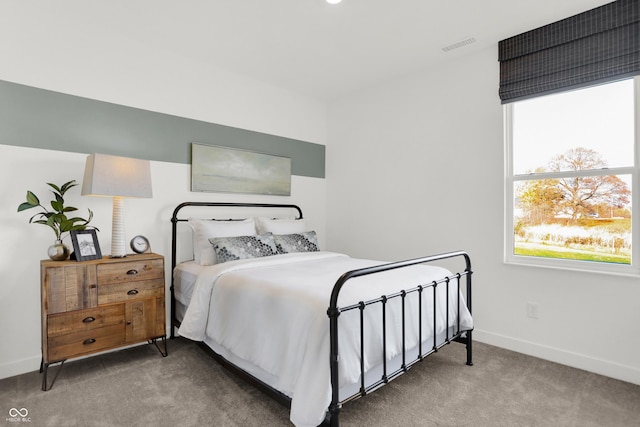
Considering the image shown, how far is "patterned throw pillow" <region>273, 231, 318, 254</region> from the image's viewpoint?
10.8 ft

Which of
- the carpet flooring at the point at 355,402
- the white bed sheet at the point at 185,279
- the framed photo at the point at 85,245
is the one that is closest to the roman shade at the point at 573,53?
the carpet flooring at the point at 355,402


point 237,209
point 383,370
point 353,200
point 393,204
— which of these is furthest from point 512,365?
point 237,209

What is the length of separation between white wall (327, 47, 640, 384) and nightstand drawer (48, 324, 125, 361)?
2589mm

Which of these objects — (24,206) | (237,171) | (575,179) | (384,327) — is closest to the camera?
(384,327)

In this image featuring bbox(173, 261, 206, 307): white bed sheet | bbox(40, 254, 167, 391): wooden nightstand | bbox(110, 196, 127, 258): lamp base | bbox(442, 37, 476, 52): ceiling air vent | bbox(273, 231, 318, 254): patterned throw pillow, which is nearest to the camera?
bbox(40, 254, 167, 391): wooden nightstand

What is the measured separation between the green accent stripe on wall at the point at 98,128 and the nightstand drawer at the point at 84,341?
1.39 metres

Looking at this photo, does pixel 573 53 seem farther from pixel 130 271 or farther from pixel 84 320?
pixel 84 320

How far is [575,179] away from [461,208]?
35.3 inches

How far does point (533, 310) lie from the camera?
9.27 feet

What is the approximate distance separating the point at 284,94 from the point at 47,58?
2.26 meters

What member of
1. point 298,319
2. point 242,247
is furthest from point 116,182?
point 298,319

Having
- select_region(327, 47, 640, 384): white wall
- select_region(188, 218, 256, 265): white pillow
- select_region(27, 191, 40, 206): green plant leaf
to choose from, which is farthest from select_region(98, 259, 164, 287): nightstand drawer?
select_region(327, 47, 640, 384): white wall

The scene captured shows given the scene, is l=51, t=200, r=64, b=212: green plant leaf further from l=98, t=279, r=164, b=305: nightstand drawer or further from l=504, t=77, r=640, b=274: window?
l=504, t=77, r=640, b=274: window

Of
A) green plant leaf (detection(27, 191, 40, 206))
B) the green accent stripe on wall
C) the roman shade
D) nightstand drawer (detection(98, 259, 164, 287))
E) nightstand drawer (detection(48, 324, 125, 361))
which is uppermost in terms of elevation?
the roman shade
